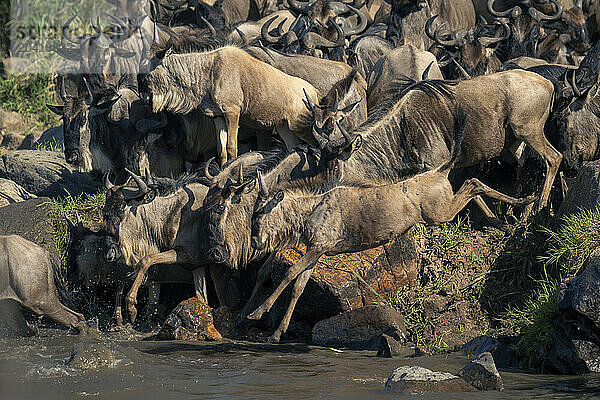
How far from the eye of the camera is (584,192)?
8.46m

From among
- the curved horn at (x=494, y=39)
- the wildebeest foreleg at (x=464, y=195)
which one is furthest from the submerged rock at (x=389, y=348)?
the curved horn at (x=494, y=39)

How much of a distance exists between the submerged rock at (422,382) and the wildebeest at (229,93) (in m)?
4.03

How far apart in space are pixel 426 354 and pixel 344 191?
149 cm

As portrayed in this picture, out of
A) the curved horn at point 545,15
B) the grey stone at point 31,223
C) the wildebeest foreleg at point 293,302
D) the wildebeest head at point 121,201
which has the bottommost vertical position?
the wildebeest foreleg at point 293,302

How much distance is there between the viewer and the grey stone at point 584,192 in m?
8.33

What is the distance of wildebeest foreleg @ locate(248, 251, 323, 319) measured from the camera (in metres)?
7.59

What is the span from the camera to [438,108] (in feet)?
30.1

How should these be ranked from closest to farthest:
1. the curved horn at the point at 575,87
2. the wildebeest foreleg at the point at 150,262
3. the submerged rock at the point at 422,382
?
the submerged rock at the point at 422,382 < the wildebeest foreleg at the point at 150,262 < the curved horn at the point at 575,87

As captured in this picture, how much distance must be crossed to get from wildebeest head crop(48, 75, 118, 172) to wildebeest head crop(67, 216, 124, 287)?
1270mm

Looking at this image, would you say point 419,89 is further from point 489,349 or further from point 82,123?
point 82,123

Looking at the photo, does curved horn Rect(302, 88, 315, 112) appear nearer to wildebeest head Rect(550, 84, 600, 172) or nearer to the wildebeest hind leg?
wildebeest head Rect(550, 84, 600, 172)

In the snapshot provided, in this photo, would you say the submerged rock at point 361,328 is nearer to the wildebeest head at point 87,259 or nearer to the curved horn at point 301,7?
the wildebeest head at point 87,259

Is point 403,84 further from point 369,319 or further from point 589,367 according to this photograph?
point 589,367

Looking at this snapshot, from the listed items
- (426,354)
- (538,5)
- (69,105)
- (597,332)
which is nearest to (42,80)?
(69,105)
